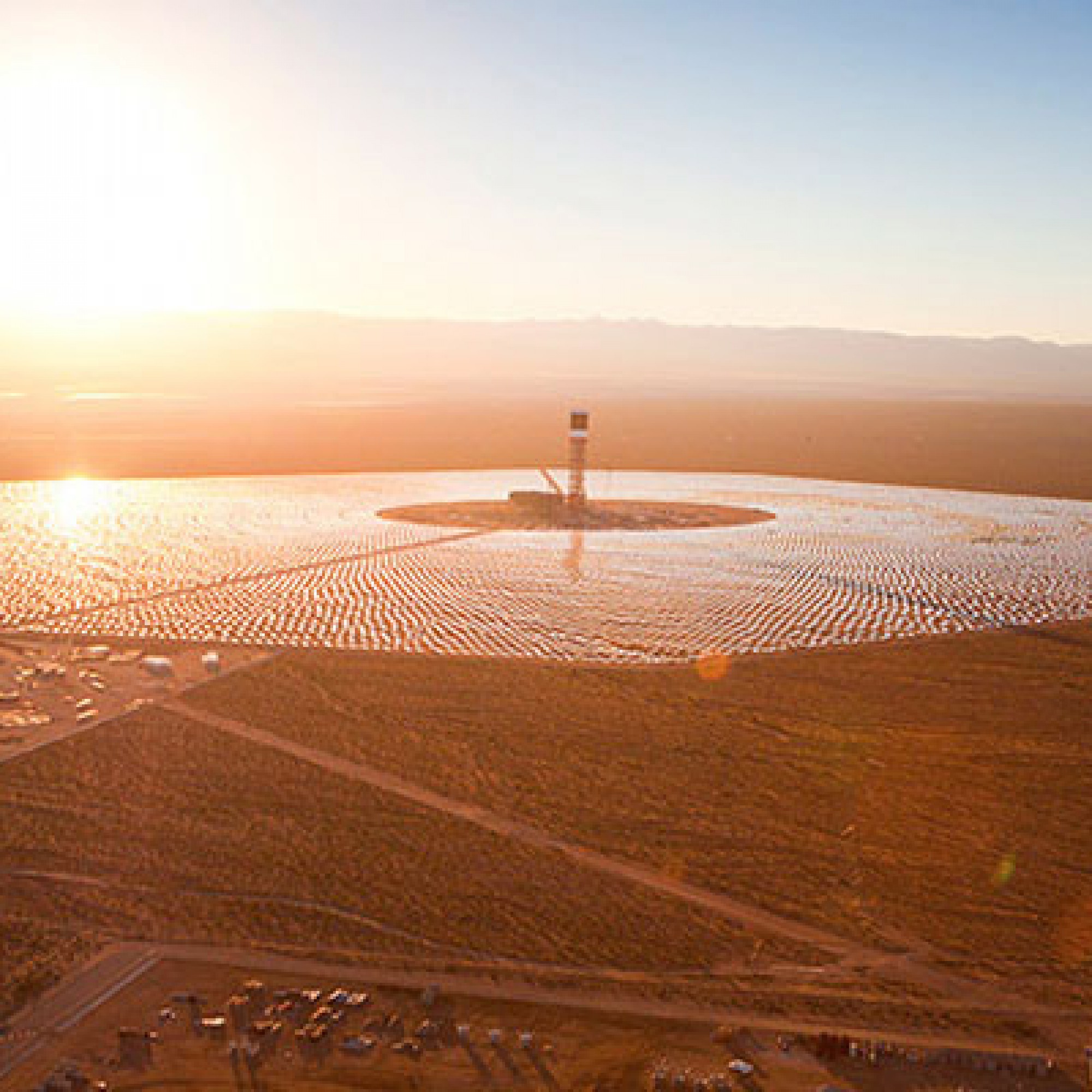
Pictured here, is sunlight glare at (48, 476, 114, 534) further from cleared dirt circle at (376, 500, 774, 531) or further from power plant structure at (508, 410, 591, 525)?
power plant structure at (508, 410, 591, 525)

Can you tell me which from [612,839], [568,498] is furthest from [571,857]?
[568,498]

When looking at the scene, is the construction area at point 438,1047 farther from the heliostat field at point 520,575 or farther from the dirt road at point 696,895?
the heliostat field at point 520,575

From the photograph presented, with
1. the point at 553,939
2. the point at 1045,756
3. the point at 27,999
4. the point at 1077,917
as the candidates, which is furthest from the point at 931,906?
the point at 27,999

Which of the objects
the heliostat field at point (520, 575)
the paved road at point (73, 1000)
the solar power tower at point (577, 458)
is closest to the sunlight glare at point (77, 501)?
the heliostat field at point (520, 575)

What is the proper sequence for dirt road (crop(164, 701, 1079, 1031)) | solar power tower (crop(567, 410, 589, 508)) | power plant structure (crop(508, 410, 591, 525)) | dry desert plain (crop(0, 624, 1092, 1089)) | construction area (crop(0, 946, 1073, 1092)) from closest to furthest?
construction area (crop(0, 946, 1073, 1092))
dirt road (crop(164, 701, 1079, 1031))
dry desert plain (crop(0, 624, 1092, 1089))
power plant structure (crop(508, 410, 591, 525))
solar power tower (crop(567, 410, 589, 508))

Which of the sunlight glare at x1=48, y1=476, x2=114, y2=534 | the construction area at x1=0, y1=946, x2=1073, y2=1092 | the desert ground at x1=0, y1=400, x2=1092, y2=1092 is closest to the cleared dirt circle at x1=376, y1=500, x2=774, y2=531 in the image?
the sunlight glare at x1=48, y1=476, x2=114, y2=534

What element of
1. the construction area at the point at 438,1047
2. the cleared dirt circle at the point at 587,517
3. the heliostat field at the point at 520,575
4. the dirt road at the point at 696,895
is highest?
the cleared dirt circle at the point at 587,517

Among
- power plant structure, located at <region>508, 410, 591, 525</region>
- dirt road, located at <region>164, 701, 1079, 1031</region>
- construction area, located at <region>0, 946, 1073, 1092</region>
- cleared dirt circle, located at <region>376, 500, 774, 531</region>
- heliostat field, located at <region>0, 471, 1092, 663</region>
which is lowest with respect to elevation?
construction area, located at <region>0, 946, 1073, 1092</region>
